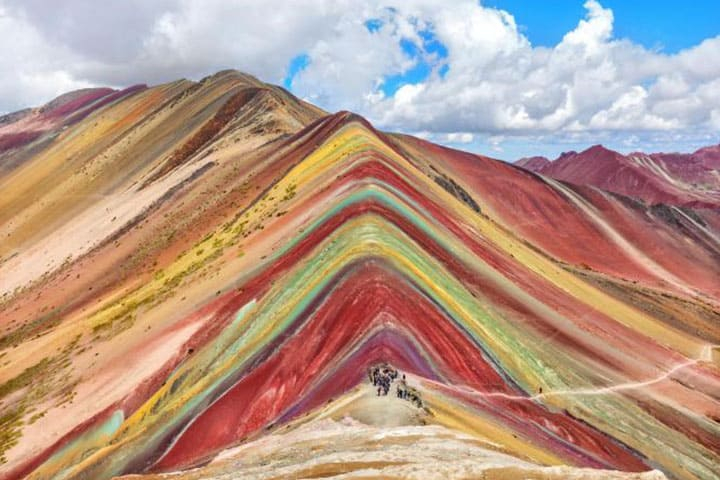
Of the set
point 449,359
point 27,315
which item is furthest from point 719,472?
point 27,315

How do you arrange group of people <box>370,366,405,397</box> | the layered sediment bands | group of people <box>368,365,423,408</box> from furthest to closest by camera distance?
the layered sediment bands < group of people <box>370,366,405,397</box> < group of people <box>368,365,423,408</box>

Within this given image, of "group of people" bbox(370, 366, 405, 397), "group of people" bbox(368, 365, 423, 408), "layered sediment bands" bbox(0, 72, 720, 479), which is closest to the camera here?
"group of people" bbox(368, 365, 423, 408)

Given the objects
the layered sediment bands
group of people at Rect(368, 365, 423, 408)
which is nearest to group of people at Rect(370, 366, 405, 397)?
group of people at Rect(368, 365, 423, 408)

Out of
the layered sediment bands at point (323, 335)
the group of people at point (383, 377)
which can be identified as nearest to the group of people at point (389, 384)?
the group of people at point (383, 377)

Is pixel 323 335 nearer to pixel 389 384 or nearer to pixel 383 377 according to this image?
pixel 383 377

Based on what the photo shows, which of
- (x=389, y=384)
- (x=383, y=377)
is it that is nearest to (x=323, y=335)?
(x=383, y=377)

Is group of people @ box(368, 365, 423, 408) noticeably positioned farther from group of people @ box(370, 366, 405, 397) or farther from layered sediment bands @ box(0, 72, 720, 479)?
layered sediment bands @ box(0, 72, 720, 479)

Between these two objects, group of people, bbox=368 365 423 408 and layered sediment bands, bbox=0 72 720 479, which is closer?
group of people, bbox=368 365 423 408

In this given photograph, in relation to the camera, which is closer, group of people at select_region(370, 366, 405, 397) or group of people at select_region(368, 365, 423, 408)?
group of people at select_region(368, 365, 423, 408)
